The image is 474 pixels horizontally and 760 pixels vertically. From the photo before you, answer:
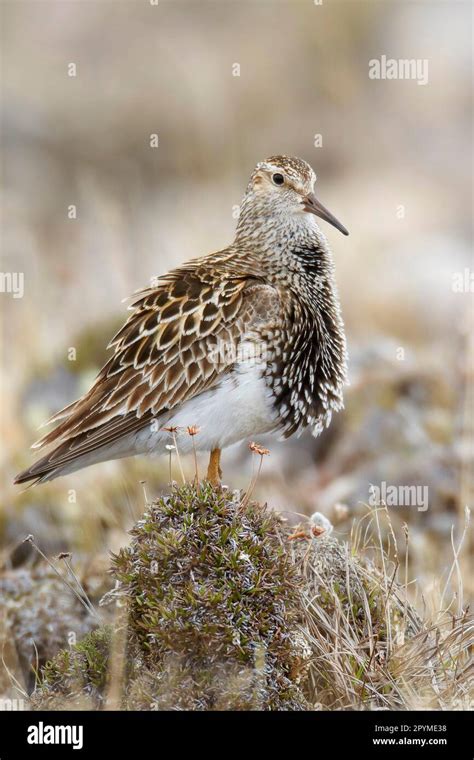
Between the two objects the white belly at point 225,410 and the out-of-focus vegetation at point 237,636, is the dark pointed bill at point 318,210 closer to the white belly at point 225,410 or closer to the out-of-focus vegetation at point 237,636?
the white belly at point 225,410

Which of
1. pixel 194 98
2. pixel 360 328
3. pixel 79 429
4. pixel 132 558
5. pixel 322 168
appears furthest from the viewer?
pixel 194 98

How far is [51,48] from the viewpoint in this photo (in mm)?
16656

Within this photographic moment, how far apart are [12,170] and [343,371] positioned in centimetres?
957

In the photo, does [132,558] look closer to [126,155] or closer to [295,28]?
[126,155]

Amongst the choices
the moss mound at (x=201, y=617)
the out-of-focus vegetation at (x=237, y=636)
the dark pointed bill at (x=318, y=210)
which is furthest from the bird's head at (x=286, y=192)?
the moss mound at (x=201, y=617)

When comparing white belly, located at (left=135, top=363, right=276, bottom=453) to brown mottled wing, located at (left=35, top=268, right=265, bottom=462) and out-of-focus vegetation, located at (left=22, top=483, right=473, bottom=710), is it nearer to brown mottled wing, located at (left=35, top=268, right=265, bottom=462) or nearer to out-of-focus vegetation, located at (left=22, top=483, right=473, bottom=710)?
brown mottled wing, located at (left=35, top=268, right=265, bottom=462)

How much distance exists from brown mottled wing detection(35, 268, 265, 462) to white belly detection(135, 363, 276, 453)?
64mm

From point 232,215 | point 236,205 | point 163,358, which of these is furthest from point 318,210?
point 232,215

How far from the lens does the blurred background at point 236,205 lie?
28.2 ft

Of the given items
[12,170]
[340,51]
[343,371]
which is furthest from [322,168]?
[343,371]

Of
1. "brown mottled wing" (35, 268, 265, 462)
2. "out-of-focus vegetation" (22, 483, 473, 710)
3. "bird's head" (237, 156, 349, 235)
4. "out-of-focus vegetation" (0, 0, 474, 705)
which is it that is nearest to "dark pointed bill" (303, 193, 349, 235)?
"bird's head" (237, 156, 349, 235)

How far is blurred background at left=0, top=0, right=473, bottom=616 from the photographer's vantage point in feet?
28.2

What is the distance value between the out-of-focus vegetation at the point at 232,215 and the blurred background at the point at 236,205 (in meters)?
0.03
